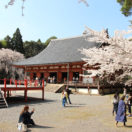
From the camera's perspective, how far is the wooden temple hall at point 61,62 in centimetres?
2619

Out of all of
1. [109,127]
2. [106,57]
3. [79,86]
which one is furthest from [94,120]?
[79,86]

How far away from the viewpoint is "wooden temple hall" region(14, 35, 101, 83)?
26.2 metres

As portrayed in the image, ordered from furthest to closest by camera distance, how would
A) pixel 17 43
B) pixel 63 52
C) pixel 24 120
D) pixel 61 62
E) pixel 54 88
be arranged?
pixel 17 43 → pixel 63 52 → pixel 61 62 → pixel 54 88 → pixel 24 120

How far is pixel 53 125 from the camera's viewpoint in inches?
308

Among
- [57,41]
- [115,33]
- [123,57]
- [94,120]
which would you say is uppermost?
[57,41]

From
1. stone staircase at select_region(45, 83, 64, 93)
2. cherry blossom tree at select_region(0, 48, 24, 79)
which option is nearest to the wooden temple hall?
stone staircase at select_region(45, 83, 64, 93)

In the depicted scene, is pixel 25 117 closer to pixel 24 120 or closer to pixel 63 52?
pixel 24 120

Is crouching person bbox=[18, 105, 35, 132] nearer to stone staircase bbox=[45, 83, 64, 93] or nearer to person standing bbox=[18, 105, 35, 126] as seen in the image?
person standing bbox=[18, 105, 35, 126]

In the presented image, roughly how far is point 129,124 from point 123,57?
3.72 m

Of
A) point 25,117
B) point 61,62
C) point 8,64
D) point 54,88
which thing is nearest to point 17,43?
point 8,64

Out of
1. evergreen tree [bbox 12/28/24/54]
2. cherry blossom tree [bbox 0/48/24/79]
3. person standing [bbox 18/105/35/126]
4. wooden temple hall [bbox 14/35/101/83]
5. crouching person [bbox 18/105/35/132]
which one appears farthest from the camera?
evergreen tree [bbox 12/28/24/54]

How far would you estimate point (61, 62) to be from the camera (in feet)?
85.3

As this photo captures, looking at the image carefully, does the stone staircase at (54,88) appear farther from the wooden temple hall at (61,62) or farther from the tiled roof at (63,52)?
the tiled roof at (63,52)

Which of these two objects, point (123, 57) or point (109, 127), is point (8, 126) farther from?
point (123, 57)
